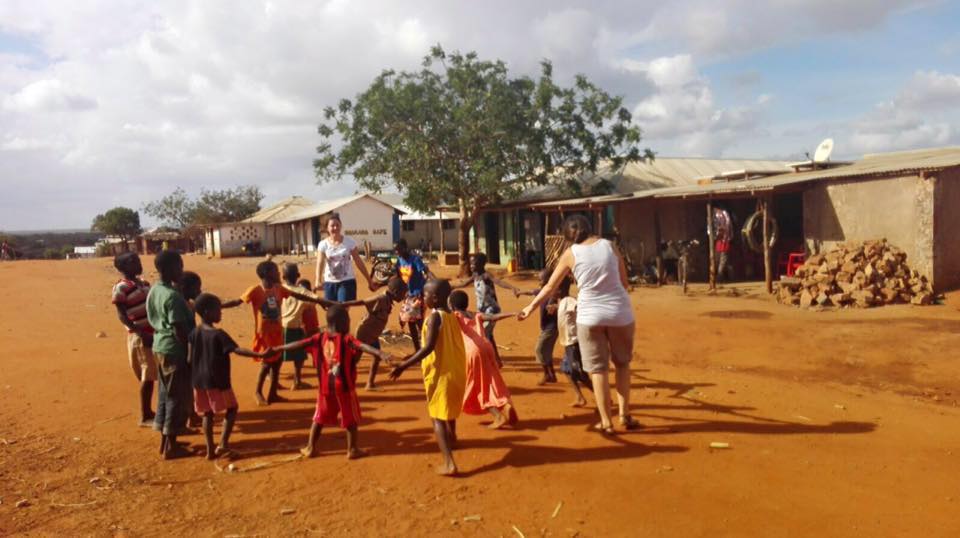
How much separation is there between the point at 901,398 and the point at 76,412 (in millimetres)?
7842

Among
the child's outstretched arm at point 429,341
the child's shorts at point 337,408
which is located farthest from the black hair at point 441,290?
the child's shorts at point 337,408

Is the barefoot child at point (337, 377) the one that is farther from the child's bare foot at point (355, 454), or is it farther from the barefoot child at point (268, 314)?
the barefoot child at point (268, 314)

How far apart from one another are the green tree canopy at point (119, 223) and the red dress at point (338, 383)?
186 feet

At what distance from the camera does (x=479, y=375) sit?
524cm

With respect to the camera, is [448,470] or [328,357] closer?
[448,470]

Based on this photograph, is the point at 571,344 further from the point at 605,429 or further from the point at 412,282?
the point at 412,282

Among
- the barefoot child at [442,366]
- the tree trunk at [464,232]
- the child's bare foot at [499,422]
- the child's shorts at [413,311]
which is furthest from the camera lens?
the tree trunk at [464,232]

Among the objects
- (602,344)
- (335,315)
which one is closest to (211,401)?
(335,315)

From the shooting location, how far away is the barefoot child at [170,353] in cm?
488

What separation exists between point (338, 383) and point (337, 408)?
19cm

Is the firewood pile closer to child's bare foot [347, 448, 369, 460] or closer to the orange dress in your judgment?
the orange dress

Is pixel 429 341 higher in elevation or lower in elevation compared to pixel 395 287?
lower

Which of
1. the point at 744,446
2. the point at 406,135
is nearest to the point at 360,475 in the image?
the point at 744,446

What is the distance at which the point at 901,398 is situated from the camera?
627 centimetres
